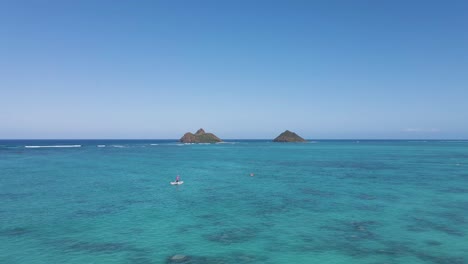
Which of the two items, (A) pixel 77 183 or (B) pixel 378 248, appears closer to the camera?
(B) pixel 378 248

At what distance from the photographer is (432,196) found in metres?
46.0

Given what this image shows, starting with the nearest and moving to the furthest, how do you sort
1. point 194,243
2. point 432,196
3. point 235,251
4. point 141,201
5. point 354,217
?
point 235,251 → point 194,243 → point 354,217 → point 141,201 → point 432,196

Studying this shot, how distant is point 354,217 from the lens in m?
34.8

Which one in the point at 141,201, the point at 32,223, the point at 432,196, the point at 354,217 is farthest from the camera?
the point at 432,196

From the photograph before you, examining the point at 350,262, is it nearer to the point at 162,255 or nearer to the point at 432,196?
the point at 162,255

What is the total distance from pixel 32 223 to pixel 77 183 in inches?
1071

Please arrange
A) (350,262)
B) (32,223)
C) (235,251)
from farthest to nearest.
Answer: (32,223), (235,251), (350,262)

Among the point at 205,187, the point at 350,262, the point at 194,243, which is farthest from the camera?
the point at 205,187

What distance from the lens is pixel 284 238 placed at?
2792 cm

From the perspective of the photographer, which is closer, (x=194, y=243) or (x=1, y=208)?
(x=194, y=243)

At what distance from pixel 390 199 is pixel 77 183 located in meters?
53.2

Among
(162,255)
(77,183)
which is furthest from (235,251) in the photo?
(77,183)

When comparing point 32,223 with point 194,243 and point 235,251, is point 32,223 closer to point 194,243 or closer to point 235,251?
point 194,243

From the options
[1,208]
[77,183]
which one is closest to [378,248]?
[1,208]
